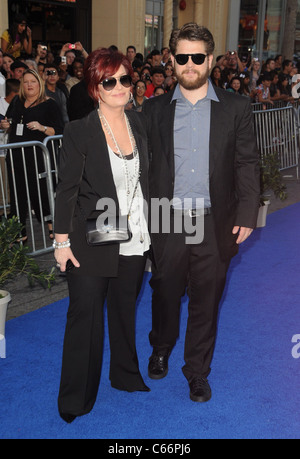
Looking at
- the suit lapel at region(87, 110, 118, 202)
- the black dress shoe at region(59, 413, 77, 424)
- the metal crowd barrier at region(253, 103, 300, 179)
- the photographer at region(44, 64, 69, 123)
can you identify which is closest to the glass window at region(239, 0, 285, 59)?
the metal crowd barrier at region(253, 103, 300, 179)

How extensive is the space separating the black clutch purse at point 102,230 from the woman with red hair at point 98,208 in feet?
0.16

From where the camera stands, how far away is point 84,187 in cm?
356

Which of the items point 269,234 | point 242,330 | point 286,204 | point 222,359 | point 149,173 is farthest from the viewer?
point 286,204

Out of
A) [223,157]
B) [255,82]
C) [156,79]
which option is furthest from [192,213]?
[255,82]

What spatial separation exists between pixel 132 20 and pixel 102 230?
1732cm

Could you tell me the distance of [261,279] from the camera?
666cm

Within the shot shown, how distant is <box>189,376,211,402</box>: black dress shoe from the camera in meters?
4.15

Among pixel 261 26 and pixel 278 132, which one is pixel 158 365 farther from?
pixel 261 26

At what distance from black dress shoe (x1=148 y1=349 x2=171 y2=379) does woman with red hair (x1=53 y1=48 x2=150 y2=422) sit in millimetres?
634

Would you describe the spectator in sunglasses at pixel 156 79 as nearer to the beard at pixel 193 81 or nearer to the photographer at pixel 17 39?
the photographer at pixel 17 39

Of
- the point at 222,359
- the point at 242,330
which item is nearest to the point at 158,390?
the point at 222,359

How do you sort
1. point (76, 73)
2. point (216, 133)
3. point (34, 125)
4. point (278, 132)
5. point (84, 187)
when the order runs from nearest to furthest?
point (84, 187)
point (216, 133)
point (34, 125)
point (76, 73)
point (278, 132)

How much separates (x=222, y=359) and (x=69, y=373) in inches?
57.5
